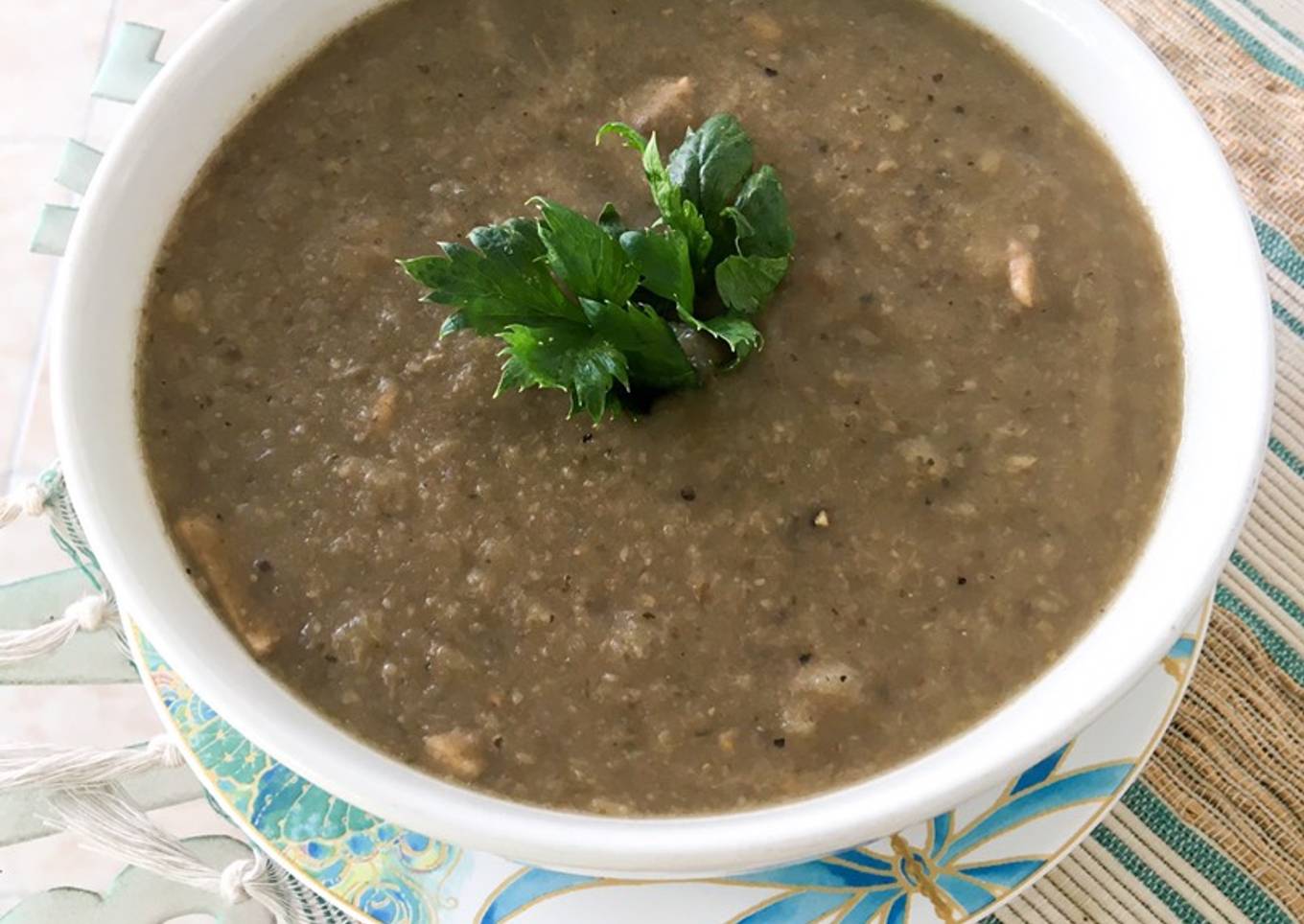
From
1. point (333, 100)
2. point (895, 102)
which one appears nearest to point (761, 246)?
point (895, 102)

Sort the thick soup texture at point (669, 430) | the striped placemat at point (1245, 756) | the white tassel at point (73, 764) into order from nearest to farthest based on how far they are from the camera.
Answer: the thick soup texture at point (669, 430) → the white tassel at point (73, 764) → the striped placemat at point (1245, 756)

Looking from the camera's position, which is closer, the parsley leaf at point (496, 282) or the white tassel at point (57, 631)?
the parsley leaf at point (496, 282)

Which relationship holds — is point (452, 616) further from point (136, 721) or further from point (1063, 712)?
point (136, 721)

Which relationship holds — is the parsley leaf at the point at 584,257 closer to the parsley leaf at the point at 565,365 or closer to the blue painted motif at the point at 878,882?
the parsley leaf at the point at 565,365

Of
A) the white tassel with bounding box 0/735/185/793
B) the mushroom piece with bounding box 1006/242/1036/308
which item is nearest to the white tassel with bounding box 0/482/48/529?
the white tassel with bounding box 0/735/185/793

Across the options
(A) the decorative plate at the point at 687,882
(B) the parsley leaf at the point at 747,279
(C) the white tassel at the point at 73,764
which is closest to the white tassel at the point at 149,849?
(C) the white tassel at the point at 73,764

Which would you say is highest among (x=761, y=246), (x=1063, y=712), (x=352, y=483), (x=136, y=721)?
(x=761, y=246)
